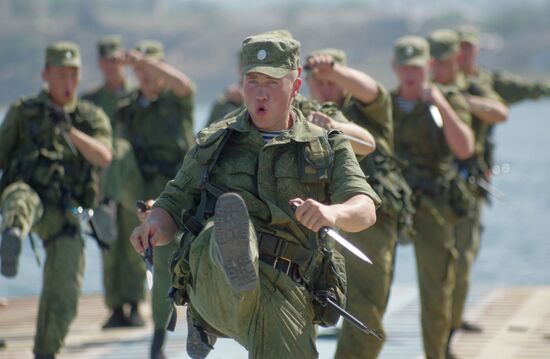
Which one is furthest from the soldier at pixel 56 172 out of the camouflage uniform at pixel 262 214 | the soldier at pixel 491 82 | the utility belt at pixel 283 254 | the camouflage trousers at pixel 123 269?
the soldier at pixel 491 82

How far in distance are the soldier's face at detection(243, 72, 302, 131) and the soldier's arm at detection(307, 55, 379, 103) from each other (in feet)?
5.60

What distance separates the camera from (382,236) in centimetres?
1080

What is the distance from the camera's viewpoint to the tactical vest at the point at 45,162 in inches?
451

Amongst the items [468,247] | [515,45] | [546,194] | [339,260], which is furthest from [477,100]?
[515,45]

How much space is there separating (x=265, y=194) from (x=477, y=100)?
5.52 metres

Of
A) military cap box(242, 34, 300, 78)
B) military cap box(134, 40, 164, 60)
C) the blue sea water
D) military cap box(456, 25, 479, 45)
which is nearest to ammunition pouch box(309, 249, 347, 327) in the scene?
military cap box(242, 34, 300, 78)

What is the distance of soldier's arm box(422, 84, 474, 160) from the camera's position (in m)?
11.8

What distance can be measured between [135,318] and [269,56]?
6.70 metres

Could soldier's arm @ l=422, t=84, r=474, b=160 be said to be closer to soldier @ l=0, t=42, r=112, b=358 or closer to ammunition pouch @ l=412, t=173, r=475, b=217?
ammunition pouch @ l=412, t=173, r=475, b=217

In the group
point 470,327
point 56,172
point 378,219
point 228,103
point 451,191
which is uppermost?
point 378,219

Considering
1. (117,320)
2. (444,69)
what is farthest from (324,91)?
(117,320)

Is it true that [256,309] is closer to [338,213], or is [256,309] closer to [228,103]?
[338,213]

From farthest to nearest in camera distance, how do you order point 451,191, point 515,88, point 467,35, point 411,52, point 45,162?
point 515,88, point 467,35, point 451,191, point 411,52, point 45,162

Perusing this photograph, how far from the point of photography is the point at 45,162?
37.8ft
